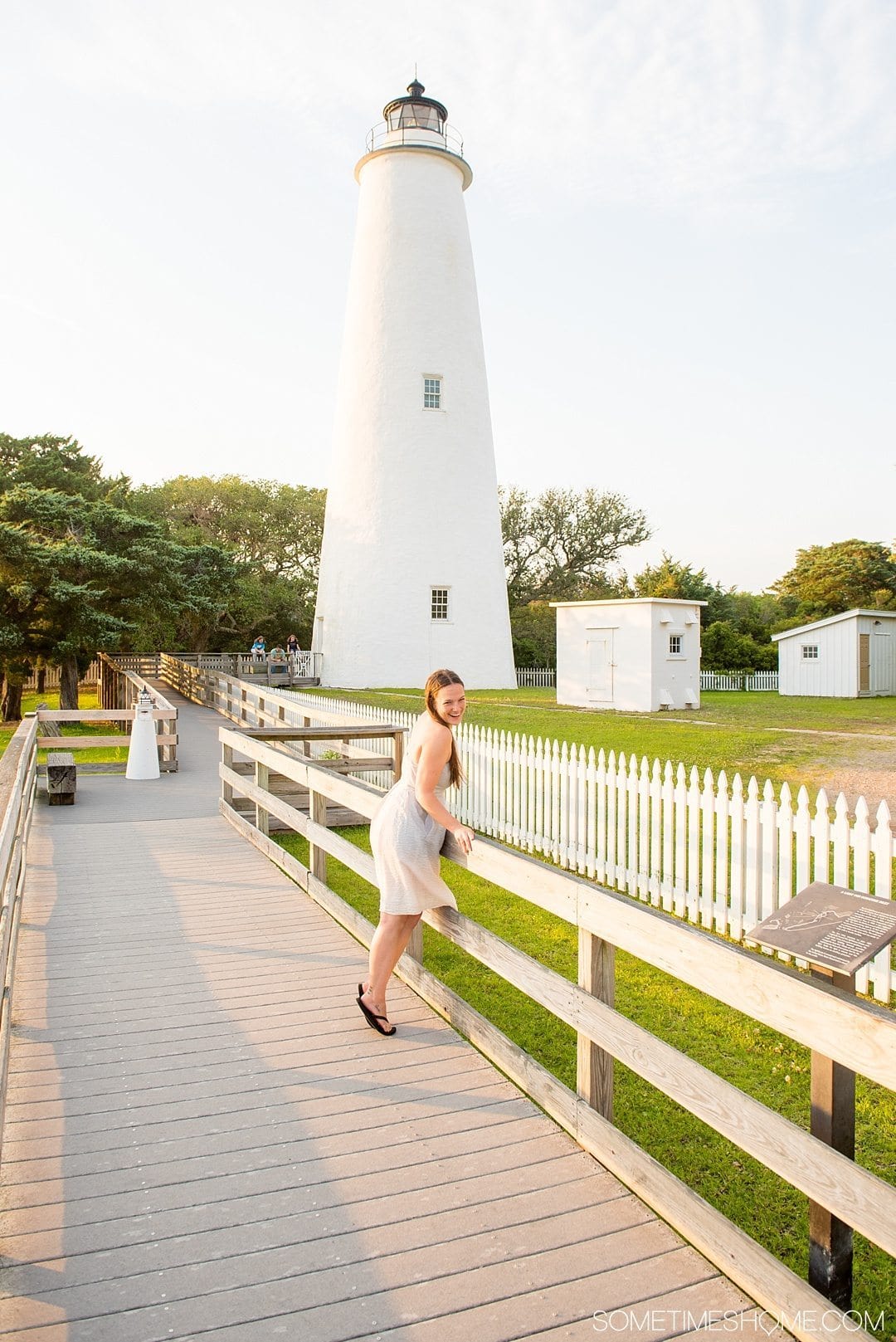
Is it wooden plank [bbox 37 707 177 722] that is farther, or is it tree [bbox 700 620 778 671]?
tree [bbox 700 620 778 671]

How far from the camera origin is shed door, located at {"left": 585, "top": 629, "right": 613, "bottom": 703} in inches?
886

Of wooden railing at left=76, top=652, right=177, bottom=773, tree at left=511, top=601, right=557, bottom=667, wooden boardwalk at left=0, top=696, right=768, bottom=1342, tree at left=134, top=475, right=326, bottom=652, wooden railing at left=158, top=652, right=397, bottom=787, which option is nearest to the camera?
wooden boardwalk at left=0, top=696, right=768, bottom=1342

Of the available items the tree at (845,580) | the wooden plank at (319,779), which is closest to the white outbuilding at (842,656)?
the tree at (845,580)

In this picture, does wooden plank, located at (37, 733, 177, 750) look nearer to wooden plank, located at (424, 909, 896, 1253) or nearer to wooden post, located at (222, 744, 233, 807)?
wooden post, located at (222, 744, 233, 807)

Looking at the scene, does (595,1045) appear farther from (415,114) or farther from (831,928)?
(415,114)

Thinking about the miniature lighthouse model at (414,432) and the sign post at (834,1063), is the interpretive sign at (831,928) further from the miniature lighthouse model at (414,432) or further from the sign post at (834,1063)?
the miniature lighthouse model at (414,432)

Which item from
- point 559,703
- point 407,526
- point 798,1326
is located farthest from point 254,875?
point 407,526

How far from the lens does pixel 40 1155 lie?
3.14 meters

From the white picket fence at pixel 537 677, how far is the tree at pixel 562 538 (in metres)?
9.16

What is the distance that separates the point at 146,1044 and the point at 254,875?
3.12 meters

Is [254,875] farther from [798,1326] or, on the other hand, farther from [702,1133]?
[798,1326]

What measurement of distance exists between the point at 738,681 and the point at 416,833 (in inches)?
1200

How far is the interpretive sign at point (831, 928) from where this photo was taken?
2189 millimetres

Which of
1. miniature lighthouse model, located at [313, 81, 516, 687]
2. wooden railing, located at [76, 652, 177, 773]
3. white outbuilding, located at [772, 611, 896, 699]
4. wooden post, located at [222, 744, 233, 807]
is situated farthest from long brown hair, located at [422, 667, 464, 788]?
white outbuilding, located at [772, 611, 896, 699]
